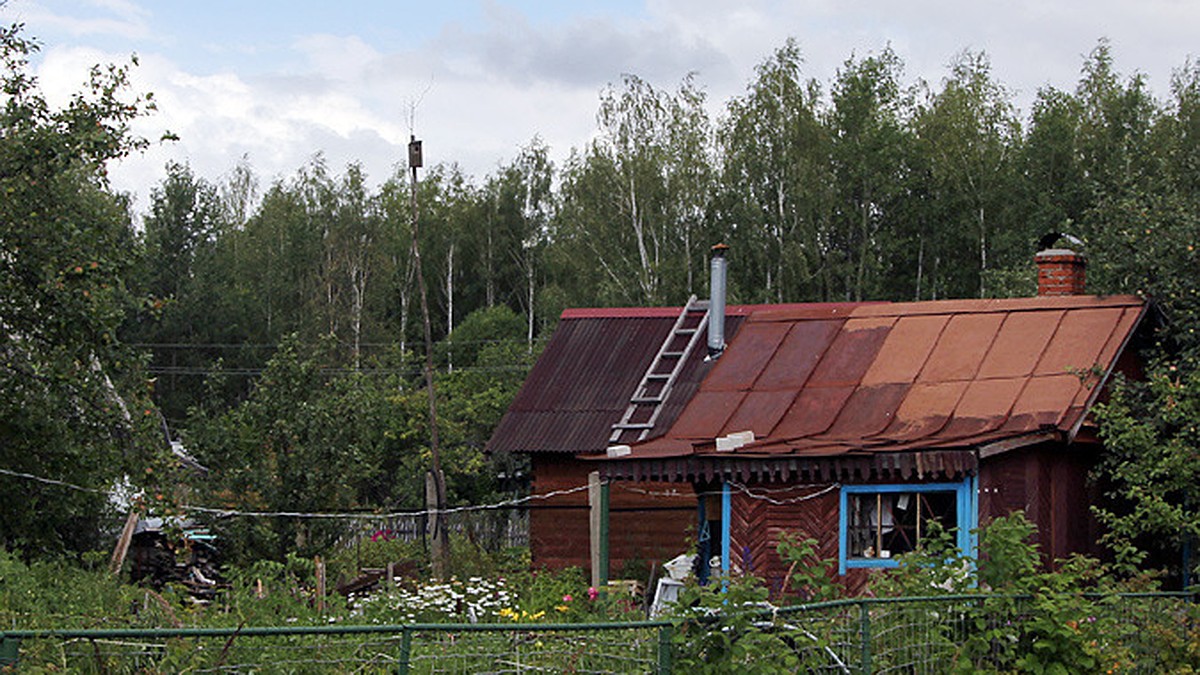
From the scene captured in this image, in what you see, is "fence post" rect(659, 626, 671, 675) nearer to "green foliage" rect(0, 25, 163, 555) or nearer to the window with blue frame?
the window with blue frame

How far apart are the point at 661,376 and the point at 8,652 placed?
49.7 ft

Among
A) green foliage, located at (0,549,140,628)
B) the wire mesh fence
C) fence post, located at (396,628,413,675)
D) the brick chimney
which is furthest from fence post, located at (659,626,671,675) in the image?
the brick chimney

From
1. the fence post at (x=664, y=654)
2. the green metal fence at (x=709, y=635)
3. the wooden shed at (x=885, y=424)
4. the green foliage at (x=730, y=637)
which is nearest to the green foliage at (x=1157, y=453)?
the wooden shed at (x=885, y=424)

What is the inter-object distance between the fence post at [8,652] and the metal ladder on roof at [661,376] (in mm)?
12857

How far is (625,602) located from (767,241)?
30.5 m

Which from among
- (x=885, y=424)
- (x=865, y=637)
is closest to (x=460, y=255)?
(x=885, y=424)

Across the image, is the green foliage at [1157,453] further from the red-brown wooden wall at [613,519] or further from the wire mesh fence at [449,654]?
the wire mesh fence at [449,654]

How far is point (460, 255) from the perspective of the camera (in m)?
61.8

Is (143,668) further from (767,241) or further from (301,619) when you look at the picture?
(767,241)

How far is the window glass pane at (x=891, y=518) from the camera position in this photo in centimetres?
1653

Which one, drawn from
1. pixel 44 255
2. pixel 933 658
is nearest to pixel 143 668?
pixel 933 658

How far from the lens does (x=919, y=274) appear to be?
151 ft

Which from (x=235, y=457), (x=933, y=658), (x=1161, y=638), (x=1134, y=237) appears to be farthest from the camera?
(x=235, y=457)

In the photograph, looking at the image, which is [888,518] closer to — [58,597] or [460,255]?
[58,597]
